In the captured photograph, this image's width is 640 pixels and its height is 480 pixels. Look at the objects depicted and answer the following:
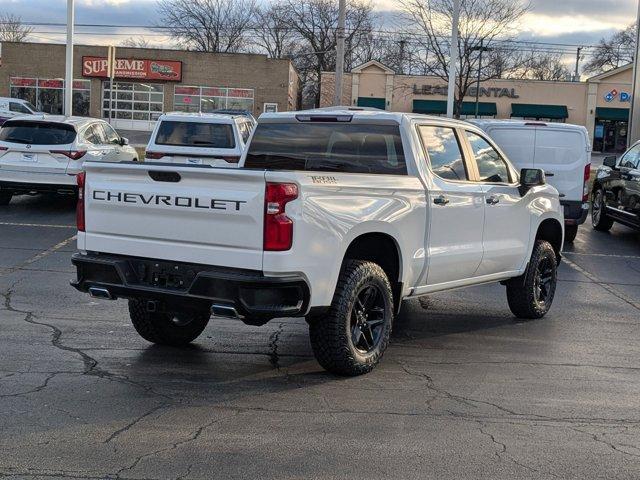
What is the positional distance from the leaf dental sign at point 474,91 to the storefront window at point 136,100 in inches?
740

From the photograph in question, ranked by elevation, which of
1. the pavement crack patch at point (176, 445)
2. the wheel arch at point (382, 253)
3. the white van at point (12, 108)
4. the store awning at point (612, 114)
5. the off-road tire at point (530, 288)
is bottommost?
the pavement crack patch at point (176, 445)

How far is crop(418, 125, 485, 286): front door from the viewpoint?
6.83 meters

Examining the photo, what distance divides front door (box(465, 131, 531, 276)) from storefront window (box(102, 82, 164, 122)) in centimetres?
5092

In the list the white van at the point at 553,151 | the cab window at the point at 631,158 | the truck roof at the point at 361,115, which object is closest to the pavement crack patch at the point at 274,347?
the truck roof at the point at 361,115

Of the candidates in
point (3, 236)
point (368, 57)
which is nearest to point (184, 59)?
point (368, 57)

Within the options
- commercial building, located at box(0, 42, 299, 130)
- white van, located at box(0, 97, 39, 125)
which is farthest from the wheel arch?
commercial building, located at box(0, 42, 299, 130)

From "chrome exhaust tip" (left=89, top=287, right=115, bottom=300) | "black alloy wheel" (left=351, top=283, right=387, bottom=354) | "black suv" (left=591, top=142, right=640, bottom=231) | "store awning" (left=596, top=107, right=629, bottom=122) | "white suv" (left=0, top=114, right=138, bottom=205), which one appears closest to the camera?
"chrome exhaust tip" (left=89, top=287, right=115, bottom=300)

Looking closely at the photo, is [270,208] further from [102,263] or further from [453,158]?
[453,158]

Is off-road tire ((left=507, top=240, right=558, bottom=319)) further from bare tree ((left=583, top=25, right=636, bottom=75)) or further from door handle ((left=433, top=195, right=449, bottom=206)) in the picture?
bare tree ((left=583, top=25, right=636, bottom=75))

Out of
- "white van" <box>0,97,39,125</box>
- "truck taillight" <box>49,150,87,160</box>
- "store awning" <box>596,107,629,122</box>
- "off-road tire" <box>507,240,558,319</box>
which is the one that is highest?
"store awning" <box>596,107,629,122</box>

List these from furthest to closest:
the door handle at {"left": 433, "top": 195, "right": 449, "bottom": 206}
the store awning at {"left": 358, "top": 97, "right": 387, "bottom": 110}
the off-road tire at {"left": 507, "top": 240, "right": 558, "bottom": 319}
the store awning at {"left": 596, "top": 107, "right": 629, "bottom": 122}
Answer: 1. the store awning at {"left": 596, "top": 107, "right": 629, "bottom": 122}
2. the store awning at {"left": 358, "top": 97, "right": 387, "bottom": 110}
3. the off-road tire at {"left": 507, "top": 240, "right": 558, "bottom": 319}
4. the door handle at {"left": 433, "top": 195, "right": 449, "bottom": 206}

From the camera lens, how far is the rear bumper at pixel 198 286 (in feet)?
17.7

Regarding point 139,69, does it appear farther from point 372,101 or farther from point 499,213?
point 499,213

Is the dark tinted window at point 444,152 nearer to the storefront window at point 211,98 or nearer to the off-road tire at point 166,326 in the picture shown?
the off-road tire at point 166,326
